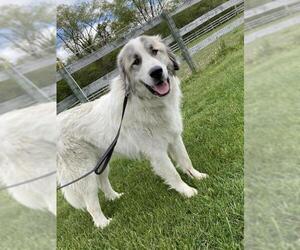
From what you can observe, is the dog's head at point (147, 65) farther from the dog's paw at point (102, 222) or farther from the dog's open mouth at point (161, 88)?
the dog's paw at point (102, 222)

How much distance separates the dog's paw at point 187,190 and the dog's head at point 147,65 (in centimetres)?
44

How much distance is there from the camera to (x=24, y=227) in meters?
1.93

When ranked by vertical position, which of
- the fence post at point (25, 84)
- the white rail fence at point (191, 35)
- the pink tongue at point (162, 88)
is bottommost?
the pink tongue at point (162, 88)

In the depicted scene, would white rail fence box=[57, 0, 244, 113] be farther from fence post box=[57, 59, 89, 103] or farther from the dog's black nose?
the dog's black nose

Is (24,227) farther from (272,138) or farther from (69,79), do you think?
(272,138)

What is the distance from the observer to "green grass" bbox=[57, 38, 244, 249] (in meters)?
1.69

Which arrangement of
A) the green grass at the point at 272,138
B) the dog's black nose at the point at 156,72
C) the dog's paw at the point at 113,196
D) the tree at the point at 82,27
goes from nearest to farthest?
the green grass at the point at 272,138 < the dog's black nose at the point at 156,72 < the tree at the point at 82,27 < the dog's paw at the point at 113,196

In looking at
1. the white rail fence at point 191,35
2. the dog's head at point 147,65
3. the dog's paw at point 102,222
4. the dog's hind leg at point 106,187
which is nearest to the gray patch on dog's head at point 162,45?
the dog's head at point 147,65

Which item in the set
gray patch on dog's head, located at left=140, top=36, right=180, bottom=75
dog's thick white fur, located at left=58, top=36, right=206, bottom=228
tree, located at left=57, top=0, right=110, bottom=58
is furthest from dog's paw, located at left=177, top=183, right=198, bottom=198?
tree, located at left=57, top=0, right=110, bottom=58

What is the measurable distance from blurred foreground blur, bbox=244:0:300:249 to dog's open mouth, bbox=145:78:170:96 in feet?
1.21

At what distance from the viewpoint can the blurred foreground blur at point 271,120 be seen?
149 centimetres

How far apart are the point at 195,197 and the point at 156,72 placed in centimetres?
58

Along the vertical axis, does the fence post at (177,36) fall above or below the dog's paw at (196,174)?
above

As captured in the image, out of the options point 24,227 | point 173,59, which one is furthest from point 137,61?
point 24,227
